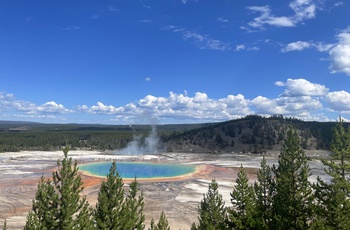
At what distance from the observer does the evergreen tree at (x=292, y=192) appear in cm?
2228

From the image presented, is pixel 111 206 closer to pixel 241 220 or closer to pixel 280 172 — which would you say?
pixel 241 220

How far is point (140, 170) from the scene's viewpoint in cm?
8875

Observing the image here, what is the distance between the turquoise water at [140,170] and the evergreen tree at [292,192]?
53773 mm

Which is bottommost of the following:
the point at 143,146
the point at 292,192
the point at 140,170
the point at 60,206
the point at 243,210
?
the point at 140,170

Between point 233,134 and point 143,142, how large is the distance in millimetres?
46749

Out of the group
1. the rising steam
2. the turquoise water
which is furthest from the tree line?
the rising steam

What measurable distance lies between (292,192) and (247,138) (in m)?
136

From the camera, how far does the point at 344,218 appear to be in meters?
19.8

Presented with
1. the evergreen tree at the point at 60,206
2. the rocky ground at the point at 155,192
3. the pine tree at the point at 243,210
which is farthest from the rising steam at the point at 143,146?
the evergreen tree at the point at 60,206

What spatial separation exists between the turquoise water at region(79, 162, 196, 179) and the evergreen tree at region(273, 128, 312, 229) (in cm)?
5377

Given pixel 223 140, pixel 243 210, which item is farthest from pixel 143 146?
pixel 243 210

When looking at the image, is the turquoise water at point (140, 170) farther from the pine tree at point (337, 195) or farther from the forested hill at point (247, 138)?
the pine tree at point (337, 195)

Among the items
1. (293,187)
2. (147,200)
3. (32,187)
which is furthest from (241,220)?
(32,187)

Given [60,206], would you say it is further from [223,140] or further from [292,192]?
[223,140]
